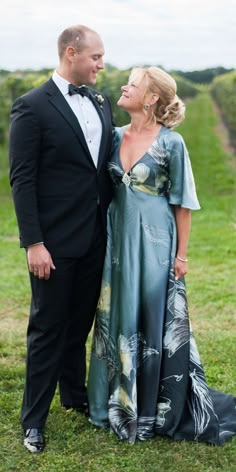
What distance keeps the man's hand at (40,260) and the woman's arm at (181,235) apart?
2.09 ft

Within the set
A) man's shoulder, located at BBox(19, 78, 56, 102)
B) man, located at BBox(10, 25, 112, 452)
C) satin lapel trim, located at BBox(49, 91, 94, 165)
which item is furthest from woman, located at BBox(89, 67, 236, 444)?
man's shoulder, located at BBox(19, 78, 56, 102)

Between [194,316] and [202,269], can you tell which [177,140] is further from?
[202,269]

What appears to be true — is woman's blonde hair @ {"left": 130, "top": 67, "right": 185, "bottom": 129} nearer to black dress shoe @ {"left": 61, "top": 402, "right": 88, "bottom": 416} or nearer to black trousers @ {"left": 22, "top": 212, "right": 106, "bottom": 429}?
black trousers @ {"left": 22, "top": 212, "right": 106, "bottom": 429}

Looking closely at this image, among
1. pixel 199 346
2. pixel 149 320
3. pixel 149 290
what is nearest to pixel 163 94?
pixel 149 290

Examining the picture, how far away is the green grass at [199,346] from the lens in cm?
352

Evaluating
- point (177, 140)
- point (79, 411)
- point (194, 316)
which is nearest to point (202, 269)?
point (194, 316)

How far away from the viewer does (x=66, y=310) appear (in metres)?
3.59

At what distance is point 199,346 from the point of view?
17.2 feet

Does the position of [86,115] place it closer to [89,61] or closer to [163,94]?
[89,61]

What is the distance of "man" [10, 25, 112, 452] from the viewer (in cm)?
331

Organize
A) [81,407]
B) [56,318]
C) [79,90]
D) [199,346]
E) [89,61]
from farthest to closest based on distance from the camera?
[199,346] < [81,407] < [56,318] < [79,90] < [89,61]

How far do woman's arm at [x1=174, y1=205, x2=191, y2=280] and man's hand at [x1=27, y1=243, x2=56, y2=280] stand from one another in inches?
25.0

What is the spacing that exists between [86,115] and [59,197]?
16.1 inches

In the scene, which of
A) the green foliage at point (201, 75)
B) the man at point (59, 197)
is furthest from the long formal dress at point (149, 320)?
the green foliage at point (201, 75)
